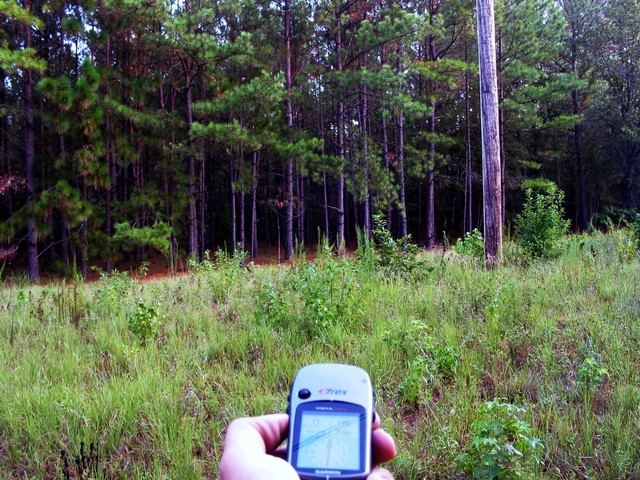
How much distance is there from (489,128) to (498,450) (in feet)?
20.8

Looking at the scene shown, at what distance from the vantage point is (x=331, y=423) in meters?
1.40

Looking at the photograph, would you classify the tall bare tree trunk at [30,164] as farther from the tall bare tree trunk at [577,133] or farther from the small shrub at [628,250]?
the tall bare tree trunk at [577,133]

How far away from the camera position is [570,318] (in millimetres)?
3820

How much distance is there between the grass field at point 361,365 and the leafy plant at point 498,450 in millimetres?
10

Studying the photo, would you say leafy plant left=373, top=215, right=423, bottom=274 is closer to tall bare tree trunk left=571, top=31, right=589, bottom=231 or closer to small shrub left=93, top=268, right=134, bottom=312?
small shrub left=93, top=268, right=134, bottom=312

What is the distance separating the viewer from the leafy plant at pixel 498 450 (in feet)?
6.58

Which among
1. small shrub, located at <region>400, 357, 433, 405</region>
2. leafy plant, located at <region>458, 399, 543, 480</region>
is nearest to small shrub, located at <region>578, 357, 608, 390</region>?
leafy plant, located at <region>458, 399, 543, 480</region>

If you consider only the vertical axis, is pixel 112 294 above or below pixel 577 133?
below

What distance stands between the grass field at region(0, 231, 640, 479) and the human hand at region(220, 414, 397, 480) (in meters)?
0.92

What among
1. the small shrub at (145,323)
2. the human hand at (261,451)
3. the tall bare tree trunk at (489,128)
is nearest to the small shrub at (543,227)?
the tall bare tree trunk at (489,128)

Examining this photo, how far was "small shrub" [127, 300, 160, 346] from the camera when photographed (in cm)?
392

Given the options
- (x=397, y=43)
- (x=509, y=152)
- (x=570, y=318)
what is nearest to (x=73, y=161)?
(x=397, y=43)

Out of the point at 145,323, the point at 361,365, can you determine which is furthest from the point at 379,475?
the point at 145,323

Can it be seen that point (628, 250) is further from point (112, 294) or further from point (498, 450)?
point (112, 294)
